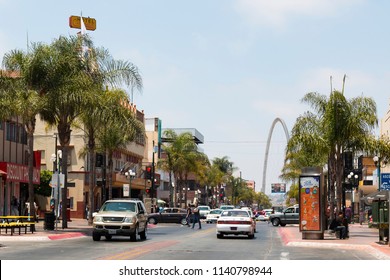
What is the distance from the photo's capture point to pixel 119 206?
33.6 m

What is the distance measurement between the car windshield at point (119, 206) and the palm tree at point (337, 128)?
13410 millimetres

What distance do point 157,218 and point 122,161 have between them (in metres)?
26.0

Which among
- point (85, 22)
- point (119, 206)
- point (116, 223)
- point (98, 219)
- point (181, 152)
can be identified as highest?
point (85, 22)

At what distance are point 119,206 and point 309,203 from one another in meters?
9.43

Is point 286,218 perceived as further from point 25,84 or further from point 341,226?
point 25,84

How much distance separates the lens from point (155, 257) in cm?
2205

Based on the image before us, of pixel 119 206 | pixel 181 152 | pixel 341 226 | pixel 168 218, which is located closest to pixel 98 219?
pixel 119 206

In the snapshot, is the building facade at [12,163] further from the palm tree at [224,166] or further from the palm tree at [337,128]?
the palm tree at [224,166]

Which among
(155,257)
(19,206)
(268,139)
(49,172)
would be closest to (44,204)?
(49,172)

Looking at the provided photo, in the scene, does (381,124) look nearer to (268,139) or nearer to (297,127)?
(297,127)

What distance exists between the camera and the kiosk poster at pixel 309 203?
119 ft

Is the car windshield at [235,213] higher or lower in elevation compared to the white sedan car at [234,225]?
Answer: higher

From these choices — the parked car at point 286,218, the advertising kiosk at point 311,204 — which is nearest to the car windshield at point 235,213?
the advertising kiosk at point 311,204

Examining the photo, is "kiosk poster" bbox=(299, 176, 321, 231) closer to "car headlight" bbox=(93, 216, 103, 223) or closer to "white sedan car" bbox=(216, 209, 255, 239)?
"white sedan car" bbox=(216, 209, 255, 239)
